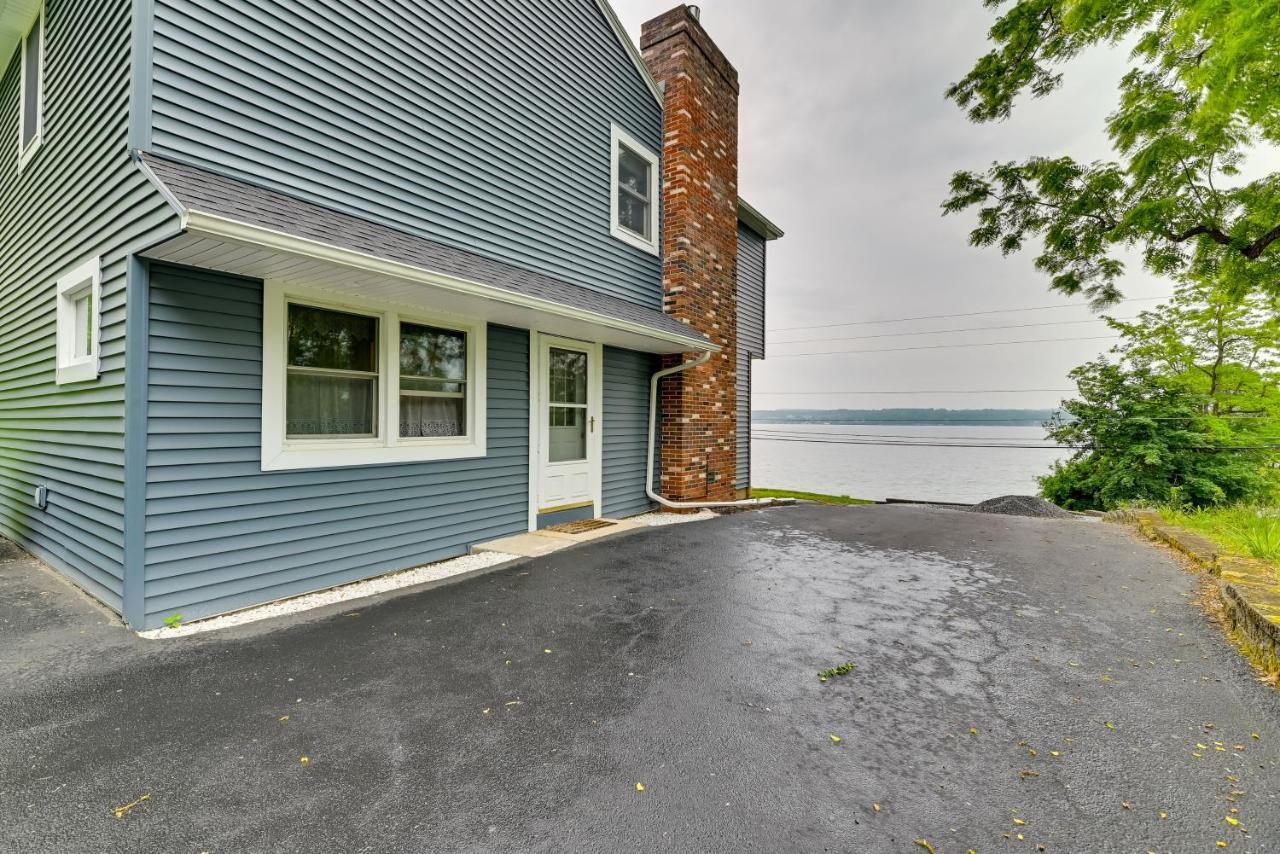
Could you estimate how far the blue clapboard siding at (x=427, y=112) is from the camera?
12.4 feet

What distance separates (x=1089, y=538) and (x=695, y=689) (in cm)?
651

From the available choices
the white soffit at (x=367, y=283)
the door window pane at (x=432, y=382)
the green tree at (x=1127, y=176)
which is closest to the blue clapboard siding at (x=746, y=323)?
the green tree at (x=1127, y=176)

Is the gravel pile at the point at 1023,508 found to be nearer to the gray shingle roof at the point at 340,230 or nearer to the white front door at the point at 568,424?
the white front door at the point at 568,424

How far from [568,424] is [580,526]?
130 cm

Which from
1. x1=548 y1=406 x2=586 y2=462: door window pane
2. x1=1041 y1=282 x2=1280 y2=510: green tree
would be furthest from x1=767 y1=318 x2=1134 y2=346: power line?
x1=548 y1=406 x2=586 y2=462: door window pane

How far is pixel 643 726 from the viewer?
2395mm

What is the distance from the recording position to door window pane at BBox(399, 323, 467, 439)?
5016 mm

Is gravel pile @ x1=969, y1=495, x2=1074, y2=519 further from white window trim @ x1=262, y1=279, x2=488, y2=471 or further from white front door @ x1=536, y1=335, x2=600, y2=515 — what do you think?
white window trim @ x1=262, y1=279, x2=488, y2=471

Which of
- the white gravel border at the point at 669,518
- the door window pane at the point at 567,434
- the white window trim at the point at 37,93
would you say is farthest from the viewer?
the white gravel border at the point at 669,518

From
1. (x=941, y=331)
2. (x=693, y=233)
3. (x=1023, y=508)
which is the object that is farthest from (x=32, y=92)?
(x=941, y=331)

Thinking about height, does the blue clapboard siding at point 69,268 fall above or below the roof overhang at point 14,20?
below

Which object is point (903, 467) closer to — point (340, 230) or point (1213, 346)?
point (1213, 346)

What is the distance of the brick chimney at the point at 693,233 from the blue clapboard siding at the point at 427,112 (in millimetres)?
602

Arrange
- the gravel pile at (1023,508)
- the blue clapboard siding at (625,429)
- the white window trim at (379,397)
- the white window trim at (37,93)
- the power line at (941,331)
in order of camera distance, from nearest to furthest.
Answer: the white window trim at (379,397) < the white window trim at (37,93) < the blue clapboard siding at (625,429) < the gravel pile at (1023,508) < the power line at (941,331)
